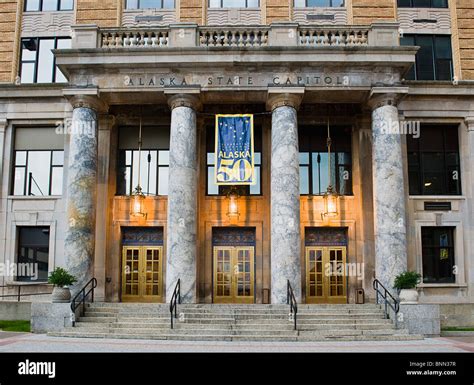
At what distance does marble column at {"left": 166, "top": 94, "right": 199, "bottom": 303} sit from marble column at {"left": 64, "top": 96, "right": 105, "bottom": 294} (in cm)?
298

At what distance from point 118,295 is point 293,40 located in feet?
40.5

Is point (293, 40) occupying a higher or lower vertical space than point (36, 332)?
higher

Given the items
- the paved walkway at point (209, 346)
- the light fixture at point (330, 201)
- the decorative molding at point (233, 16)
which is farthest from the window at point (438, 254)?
the decorative molding at point (233, 16)

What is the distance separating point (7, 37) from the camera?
24.5 m

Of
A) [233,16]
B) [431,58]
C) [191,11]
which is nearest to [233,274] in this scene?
[233,16]

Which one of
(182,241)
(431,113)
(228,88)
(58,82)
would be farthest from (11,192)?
(431,113)

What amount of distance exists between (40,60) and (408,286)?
59.9ft

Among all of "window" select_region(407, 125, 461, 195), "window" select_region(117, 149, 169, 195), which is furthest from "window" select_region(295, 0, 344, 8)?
"window" select_region(117, 149, 169, 195)

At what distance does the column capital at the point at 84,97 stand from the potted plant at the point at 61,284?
6.41 meters

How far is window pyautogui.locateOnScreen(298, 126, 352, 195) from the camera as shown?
2317cm

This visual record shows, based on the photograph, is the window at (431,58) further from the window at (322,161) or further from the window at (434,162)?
the window at (322,161)

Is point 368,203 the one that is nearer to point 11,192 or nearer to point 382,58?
point 382,58

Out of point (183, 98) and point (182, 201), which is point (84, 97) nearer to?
point (183, 98)

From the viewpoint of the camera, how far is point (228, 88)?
2019 cm
